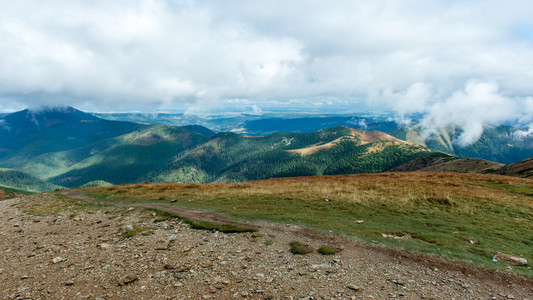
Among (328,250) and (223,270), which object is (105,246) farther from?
(328,250)

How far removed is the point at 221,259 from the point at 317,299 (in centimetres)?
574

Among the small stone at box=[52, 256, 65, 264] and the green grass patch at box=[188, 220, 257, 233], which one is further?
the green grass patch at box=[188, 220, 257, 233]

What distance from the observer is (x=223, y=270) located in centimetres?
1134

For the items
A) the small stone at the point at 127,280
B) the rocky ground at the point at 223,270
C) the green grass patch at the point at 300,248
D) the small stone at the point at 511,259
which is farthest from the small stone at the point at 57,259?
the small stone at the point at 511,259

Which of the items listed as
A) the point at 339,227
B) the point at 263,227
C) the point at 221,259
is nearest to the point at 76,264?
the point at 221,259

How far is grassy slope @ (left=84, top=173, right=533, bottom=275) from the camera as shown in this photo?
45.7ft

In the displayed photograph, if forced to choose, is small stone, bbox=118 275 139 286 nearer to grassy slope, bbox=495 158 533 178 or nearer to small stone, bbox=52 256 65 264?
small stone, bbox=52 256 65 264

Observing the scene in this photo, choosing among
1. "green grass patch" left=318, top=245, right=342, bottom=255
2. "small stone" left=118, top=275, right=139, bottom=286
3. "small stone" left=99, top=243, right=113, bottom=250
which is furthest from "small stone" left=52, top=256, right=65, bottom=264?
"green grass patch" left=318, top=245, right=342, bottom=255

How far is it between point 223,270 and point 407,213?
1748 cm

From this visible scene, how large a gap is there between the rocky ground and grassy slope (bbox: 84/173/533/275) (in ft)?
7.12

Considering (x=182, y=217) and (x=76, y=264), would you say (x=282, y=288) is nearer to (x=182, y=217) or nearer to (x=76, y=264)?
(x=76, y=264)

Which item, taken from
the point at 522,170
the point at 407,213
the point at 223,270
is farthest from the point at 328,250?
the point at 522,170

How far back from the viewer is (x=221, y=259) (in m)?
12.5

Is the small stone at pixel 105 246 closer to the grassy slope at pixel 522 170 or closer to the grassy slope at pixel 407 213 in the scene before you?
the grassy slope at pixel 407 213
